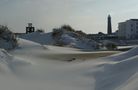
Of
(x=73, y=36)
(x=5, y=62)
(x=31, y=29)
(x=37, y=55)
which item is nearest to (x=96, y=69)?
(x=5, y=62)

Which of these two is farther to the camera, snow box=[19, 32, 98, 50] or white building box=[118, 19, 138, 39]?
white building box=[118, 19, 138, 39]

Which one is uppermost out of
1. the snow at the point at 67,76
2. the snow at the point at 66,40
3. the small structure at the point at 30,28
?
the small structure at the point at 30,28

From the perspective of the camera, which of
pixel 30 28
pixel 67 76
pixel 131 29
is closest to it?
pixel 67 76

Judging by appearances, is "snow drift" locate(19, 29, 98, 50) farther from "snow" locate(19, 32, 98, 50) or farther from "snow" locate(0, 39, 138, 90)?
"snow" locate(0, 39, 138, 90)

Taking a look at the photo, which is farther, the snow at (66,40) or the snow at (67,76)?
the snow at (66,40)

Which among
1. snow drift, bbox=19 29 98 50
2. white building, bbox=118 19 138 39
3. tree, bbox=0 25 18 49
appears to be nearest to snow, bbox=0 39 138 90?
tree, bbox=0 25 18 49

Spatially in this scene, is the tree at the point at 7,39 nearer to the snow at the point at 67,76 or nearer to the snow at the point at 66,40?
the snow at the point at 67,76

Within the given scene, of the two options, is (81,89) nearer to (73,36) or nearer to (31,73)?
(31,73)

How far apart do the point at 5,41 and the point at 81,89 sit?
44.0ft

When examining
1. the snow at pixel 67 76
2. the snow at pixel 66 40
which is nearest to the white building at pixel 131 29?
the snow at pixel 66 40

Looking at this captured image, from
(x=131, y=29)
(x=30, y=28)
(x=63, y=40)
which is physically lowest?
(x=63, y=40)

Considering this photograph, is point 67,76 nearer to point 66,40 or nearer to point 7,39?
point 7,39

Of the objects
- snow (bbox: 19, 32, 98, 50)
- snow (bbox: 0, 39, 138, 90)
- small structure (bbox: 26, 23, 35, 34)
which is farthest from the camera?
small structure (bbox: 26, 23, 35, 34)

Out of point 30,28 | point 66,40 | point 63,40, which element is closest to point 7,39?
point 66,40
